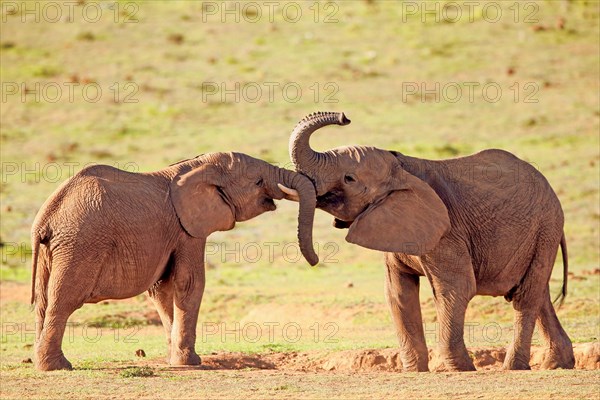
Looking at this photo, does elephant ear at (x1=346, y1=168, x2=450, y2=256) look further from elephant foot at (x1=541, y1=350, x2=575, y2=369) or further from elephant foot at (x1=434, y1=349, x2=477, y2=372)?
elephant foot at (x1=541, y1=350, x2=575, y2=369)

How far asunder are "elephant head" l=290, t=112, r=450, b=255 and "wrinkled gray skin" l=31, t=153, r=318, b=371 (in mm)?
259

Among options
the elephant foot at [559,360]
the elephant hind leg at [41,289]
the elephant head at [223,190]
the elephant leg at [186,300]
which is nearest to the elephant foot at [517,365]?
the elephant foot at [559,360]

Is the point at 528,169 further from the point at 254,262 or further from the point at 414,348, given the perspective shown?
the point at 254,262

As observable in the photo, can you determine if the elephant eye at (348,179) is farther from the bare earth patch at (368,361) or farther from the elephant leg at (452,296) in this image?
the bare earth patch at (368,361)

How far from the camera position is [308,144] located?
1273 centimetres

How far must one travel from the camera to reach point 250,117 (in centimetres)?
3269

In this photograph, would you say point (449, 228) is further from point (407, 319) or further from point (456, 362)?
point (456, 362)

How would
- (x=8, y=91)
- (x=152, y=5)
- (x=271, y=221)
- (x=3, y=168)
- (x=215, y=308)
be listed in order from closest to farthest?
(x=215, y=308), (x=271, y=221), (x=3, y=168), (x=8, y=91), (x=152, y=5)

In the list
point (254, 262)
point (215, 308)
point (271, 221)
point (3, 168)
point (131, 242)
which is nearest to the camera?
point (131, 242)

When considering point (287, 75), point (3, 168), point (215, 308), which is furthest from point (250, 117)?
point (215, 308)

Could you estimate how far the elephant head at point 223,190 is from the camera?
43.9 ft

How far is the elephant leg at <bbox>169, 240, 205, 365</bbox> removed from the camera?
13367 millimetres

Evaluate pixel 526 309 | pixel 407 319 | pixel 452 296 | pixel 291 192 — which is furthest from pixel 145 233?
pixel 526 309

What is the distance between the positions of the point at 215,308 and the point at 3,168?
11.4 meters
